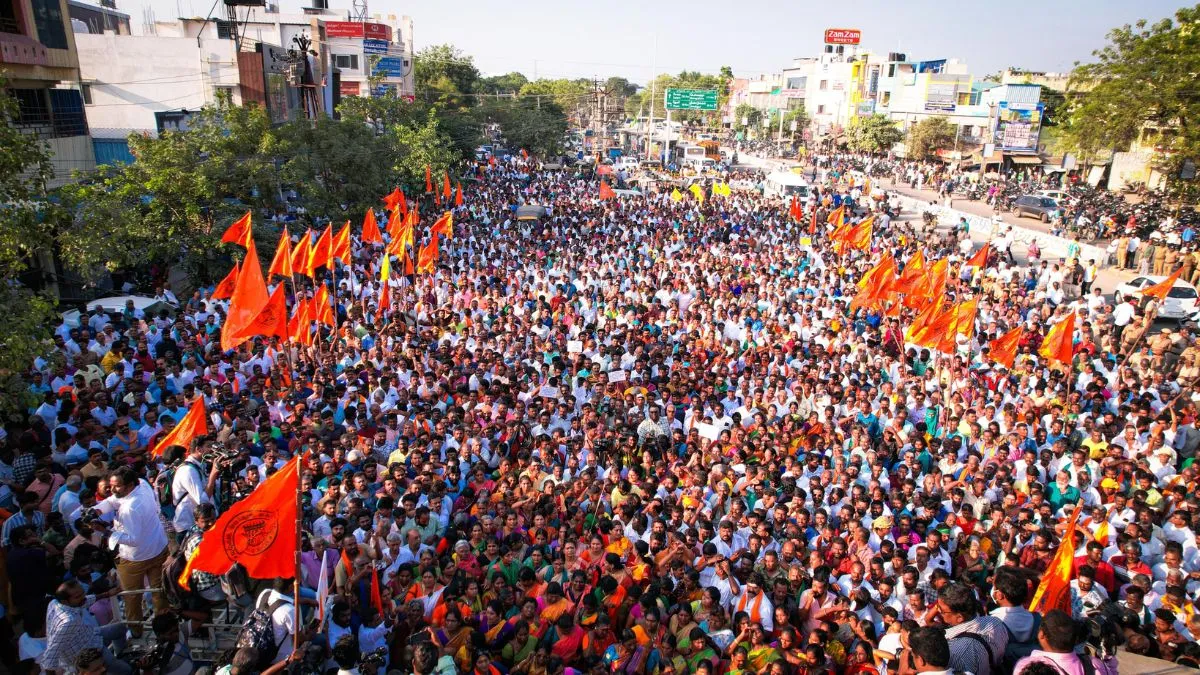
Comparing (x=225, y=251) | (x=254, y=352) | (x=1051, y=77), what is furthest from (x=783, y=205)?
(x=1051, y=77)

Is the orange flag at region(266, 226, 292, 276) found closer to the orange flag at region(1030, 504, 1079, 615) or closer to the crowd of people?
the crowd of people

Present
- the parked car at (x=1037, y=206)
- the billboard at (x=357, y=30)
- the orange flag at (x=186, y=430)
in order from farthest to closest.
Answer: the billboard at (x=357, y=30)
the parked car at (x=1037, y=206)
the orange flag at (x=186, y=430)

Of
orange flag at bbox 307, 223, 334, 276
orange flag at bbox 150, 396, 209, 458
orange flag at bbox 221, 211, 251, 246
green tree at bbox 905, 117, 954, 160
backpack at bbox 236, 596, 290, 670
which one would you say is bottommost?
backpack at bbox 236, 596, 290, 670

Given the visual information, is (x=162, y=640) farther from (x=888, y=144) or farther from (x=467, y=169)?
(x=888, y=144)

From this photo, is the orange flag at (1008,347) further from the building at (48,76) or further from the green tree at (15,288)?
the building at (48,76)

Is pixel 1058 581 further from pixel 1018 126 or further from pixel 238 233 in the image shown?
pixel 1018 126

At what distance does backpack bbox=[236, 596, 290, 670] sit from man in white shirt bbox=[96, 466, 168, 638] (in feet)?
4.05

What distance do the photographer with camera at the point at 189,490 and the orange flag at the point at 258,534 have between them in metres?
1.18

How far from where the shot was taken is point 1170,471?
304 inches

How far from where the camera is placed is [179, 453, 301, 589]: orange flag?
15.2 feet

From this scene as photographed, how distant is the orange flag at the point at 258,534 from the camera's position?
4641 mm

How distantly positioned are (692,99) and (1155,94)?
27.8m

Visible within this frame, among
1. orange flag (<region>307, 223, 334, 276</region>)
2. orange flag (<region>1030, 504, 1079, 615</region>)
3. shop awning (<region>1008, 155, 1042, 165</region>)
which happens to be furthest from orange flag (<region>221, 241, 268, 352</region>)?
shop awning (<region>1008, 155, 1042, 165</region>)

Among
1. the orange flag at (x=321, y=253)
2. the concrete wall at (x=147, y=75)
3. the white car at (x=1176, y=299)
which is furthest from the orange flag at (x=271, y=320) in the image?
the concrete wall at (x=147, y=75)
